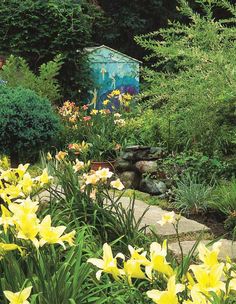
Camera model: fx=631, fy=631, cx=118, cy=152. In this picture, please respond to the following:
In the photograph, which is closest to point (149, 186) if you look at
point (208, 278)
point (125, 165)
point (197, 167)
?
point (197, 167)

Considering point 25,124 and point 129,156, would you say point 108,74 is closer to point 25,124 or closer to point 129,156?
point 25,124

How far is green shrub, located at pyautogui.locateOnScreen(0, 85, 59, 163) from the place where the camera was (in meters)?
7.25

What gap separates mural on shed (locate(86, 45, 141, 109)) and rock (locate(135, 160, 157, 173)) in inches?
179

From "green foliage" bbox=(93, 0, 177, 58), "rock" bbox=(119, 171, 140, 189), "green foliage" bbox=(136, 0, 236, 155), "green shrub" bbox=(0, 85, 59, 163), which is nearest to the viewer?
"green foliage" bbox=(136, 0, 236, 155)

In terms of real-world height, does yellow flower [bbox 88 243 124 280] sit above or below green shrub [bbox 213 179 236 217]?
above

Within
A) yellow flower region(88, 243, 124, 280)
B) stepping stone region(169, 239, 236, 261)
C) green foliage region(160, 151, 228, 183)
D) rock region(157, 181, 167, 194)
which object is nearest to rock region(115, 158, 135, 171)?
green foliage region(160, 151, 228, 183)

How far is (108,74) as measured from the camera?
35.9 feet

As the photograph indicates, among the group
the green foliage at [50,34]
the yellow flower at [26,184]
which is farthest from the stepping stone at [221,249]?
the green foliage at [50,34]

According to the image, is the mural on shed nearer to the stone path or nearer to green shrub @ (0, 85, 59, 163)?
green shrub @ (0, 85, 59, 163)

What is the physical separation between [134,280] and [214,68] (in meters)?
2.96

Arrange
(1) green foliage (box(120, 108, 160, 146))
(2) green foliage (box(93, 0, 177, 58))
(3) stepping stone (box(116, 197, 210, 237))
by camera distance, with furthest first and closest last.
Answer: (2) green foliage (box(93, 0, 177, 58)) → (1) green foliage (box(120, 108, 160, 146)) → (3) stepping stone (box(116, 197, 210, 237))

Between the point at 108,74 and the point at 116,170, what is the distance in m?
4.59

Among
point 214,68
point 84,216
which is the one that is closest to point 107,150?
point 214,68

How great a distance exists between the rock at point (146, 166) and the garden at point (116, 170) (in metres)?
0.01
